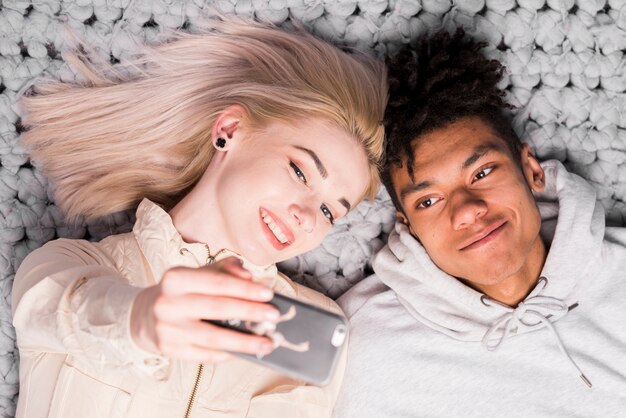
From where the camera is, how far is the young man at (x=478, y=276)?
1.26 m

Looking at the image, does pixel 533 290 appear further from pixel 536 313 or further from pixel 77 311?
pixel 77 311

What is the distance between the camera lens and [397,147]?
131 centimetres

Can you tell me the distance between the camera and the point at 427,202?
4.28ft

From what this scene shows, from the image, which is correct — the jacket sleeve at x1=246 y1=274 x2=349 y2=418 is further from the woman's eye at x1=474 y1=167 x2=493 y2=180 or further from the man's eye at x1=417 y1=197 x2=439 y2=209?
the woman's eye at x1=474 y1=167 x2=493 y2=180

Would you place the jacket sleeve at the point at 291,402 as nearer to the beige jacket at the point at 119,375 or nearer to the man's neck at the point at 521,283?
the beige jacket at the point at 119,375

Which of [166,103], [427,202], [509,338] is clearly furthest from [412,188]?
[166,103]

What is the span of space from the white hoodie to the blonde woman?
121 millimetres

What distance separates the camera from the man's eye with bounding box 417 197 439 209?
4.26 ft

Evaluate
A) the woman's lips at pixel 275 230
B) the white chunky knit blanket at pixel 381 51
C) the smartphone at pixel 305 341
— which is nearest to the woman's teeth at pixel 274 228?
the woman's lips at pixel 275 230

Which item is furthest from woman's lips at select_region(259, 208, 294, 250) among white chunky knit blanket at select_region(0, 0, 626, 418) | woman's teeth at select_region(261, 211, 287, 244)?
white chunky knit blanket at select_region(0, 0, 626, 418)

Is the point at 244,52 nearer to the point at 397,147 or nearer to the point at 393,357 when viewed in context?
the point at 397,147

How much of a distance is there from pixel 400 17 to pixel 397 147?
0.97ft

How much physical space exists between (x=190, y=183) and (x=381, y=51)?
19.3 inches

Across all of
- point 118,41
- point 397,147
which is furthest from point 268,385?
point 118,41
